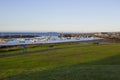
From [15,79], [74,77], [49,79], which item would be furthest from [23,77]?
[74,77]

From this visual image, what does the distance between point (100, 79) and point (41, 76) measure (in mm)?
2840

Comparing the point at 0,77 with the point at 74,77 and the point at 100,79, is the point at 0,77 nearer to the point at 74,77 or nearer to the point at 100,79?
the point at 74,77

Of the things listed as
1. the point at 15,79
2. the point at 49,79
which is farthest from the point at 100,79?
the point at 15,79

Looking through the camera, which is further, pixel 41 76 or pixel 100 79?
pixel 41 76

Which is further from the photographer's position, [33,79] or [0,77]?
[0,77]

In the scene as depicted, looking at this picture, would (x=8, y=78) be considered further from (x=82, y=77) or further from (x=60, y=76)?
(x=82, y=77)

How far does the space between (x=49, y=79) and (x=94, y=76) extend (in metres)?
2.19

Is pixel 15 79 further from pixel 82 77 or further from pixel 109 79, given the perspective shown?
pixel 109 79

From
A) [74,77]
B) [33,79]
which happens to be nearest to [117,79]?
[74,77]

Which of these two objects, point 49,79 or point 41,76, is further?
point 41,76

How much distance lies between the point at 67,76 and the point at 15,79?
245 cm

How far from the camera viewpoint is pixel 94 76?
11.6 meters

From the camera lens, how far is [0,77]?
12.0m

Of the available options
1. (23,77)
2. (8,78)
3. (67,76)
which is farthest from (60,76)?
(8,78)
